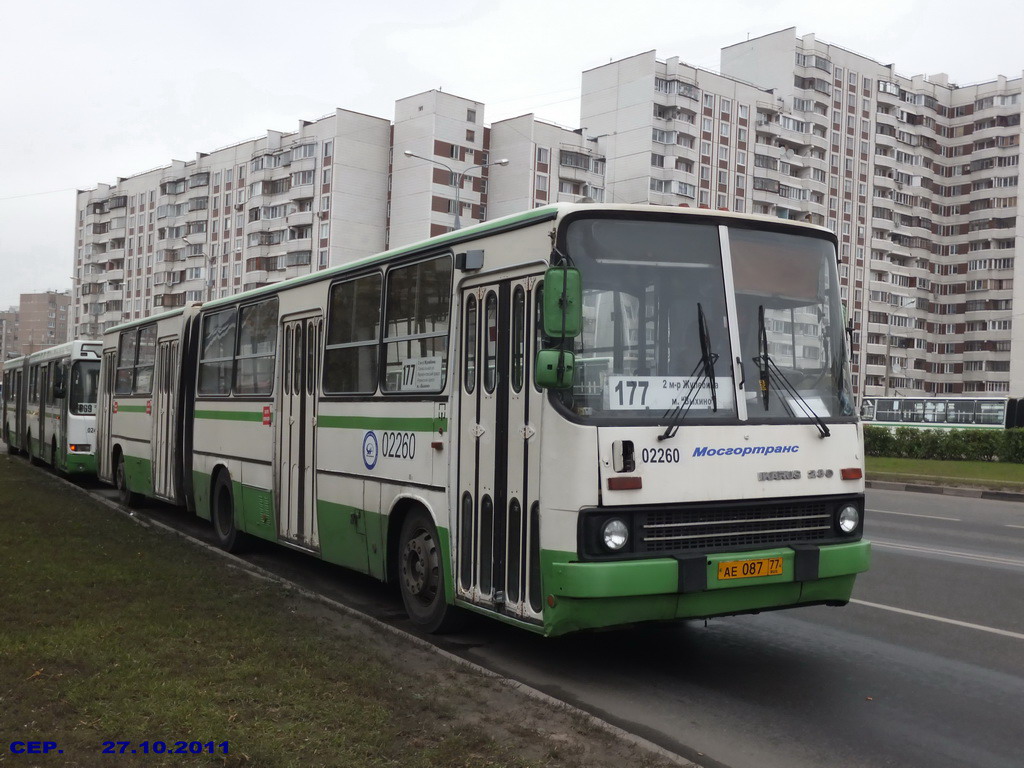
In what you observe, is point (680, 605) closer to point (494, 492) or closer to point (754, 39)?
point (494, 492)

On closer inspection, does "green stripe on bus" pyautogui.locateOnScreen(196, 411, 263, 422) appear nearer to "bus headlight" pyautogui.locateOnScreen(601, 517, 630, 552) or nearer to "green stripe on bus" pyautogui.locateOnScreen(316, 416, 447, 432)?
"green stripe on bus" pyautogui.locateOnScreen(316, 416, 447, 432)

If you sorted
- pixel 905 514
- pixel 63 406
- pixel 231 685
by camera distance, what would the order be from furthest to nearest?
pixel 63 406 → pixel 905 514 → pixel 231 685

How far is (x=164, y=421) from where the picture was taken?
1503cm

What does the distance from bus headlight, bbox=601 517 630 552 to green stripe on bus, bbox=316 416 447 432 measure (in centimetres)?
180

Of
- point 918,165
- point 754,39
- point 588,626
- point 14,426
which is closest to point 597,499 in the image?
point 588,626

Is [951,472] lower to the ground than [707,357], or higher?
lower

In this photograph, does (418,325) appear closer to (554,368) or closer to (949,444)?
(554,368)

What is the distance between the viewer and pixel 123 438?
1738 cm

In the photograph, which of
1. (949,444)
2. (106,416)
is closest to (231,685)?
(106,416)

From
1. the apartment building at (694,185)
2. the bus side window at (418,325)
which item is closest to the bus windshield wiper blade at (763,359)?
the bus side window at (418,325)

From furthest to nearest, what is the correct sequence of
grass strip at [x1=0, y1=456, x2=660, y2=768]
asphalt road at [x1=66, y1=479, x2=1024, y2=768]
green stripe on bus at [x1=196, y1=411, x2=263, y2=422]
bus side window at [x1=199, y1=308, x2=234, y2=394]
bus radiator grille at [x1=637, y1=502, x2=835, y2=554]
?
bus side window at [x1=199, y1=308, x2=234, y2=394] → green stripe on bus at [x1=196, y1=411, x2=263, y2=422] → bus radiator grille at [x1=637, y1=502, x2=835, y2=554] → asphalt road at [x1=66, y1=479, x2=1024, y2=768] → grass strip at [x1=0, y1=456, x2=660, y2=768]

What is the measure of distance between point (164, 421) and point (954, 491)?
17.9 metres

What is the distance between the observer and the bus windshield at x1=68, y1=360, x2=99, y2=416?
870 inches

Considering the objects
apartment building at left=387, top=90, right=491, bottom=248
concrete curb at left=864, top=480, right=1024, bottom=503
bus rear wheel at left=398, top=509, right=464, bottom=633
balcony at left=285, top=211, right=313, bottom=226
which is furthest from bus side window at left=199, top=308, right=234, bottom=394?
balcony at left=285, top=211, right=313, bottom=226
